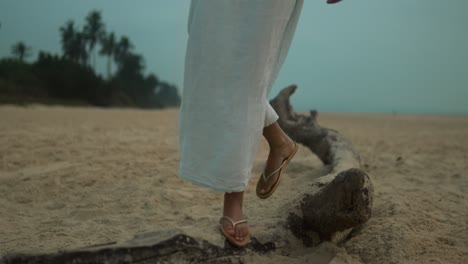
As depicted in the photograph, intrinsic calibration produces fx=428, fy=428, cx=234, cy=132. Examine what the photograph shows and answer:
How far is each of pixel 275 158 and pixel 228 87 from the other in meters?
0.47

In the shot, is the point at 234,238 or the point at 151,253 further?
the point at 234,238

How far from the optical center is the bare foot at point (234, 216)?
166 cm

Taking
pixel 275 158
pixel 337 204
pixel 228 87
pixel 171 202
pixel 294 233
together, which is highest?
pixel 228 87

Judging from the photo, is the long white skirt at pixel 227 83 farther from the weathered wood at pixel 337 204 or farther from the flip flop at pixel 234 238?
the weathered wood at pixel 337 204

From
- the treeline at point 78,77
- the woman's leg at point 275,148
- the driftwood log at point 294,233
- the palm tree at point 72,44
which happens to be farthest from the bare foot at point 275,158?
the palm tree at point 72,44

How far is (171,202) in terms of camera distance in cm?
274

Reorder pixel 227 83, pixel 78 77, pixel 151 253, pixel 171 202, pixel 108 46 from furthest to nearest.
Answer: pixel 108 46
pixel 78 77
pixel 171 202
pixel 227 83
pixel 151 253

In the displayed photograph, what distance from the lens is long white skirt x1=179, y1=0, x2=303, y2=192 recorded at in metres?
1.57

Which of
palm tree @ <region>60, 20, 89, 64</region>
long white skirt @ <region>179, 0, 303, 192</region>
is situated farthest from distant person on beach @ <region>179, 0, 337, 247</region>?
palm tree @ <region>60, 20, 89, 64</region>

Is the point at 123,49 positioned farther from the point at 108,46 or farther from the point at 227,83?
the point at 227,83

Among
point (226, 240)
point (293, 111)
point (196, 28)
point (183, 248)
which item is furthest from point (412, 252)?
point (293, 111)

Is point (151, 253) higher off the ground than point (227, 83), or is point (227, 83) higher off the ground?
point (227, 83)

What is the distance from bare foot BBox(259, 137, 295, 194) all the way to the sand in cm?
16

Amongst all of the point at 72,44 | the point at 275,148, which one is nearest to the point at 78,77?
the point at 72,44
